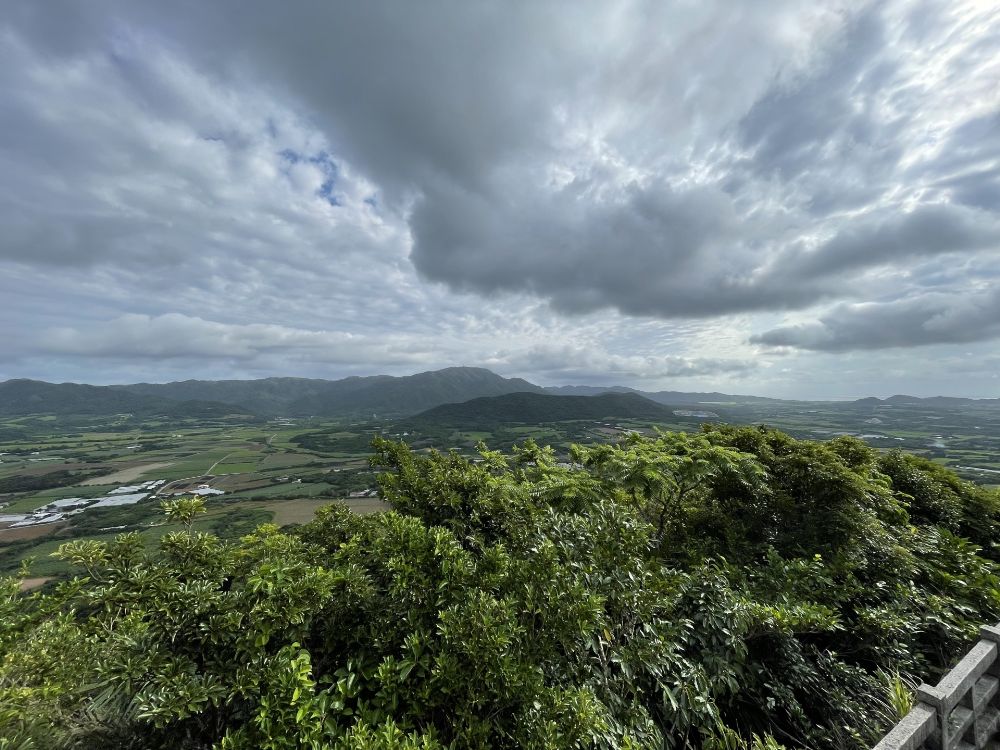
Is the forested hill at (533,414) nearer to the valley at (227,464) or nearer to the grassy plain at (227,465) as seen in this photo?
the valley at (227,464)

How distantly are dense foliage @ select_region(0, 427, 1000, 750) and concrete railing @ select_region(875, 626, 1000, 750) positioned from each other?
976 mm

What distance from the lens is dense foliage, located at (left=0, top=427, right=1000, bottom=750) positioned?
3820 mm

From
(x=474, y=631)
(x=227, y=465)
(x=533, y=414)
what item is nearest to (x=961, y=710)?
(x=474, y=631)

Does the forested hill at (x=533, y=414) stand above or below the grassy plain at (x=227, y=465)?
above

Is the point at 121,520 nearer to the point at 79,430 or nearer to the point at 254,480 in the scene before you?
the point at 254,480

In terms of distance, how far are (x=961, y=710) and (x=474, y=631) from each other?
653cm

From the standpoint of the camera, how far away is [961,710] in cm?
493

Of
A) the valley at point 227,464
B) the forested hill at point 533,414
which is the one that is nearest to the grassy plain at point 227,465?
the valley at point 227,464

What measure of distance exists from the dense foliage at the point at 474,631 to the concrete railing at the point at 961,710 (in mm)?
976

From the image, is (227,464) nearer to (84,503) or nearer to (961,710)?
(84,503)

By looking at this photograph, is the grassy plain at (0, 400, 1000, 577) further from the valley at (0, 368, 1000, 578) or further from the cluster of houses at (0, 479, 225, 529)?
the cluster of houses at (0, 479, 225, 529)

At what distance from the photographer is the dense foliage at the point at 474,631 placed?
3.82 meters

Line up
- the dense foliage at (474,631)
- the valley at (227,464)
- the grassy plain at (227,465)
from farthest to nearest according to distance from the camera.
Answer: the valley at (227,464), the grassy plain at (227,465), the dense foliage at (474,631)

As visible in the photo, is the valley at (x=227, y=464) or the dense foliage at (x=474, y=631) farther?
the valley at (x=227, y=464)
